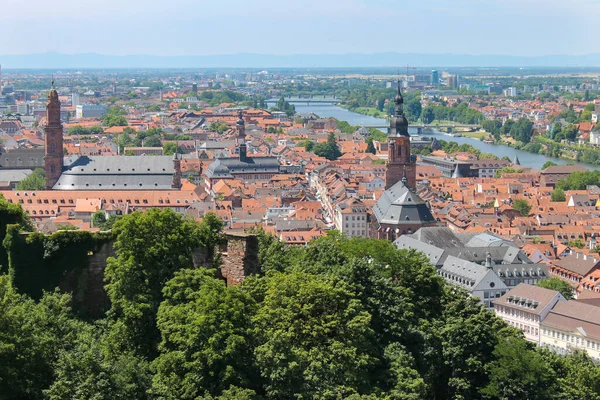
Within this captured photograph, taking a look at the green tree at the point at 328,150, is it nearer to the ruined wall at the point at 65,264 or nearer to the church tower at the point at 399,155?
the church tower at the point at 399,155

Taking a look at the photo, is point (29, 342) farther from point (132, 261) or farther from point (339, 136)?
point (339, 136)

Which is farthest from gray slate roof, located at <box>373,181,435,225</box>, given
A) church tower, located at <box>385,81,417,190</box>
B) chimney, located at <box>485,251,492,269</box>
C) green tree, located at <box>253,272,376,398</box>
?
green tree, located at <box>253,272,376,398</box>

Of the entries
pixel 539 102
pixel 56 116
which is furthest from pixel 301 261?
pixel 539 102

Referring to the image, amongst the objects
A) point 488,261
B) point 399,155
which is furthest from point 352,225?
point 488,261

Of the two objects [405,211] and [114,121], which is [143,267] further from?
[114,121]

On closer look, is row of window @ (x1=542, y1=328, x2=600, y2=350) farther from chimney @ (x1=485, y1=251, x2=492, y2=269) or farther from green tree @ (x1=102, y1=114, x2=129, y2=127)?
green tree @ (x1=102, y1=114, x2=129, y2=127)
